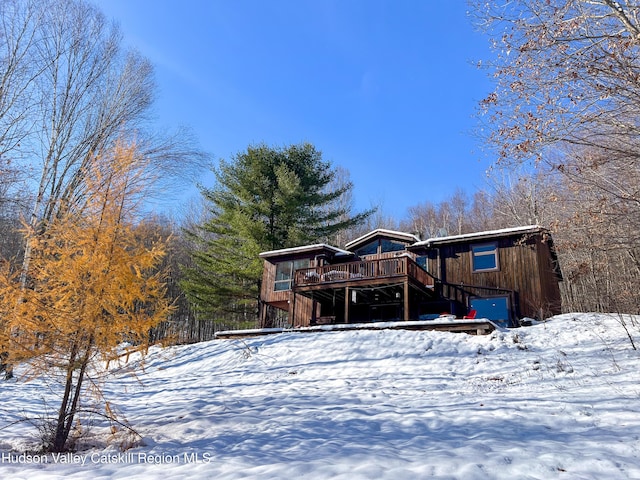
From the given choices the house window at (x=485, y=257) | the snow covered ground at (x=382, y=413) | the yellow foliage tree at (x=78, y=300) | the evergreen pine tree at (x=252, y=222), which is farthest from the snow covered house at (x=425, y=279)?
the yellow foliage tree at (x=78, y=300)

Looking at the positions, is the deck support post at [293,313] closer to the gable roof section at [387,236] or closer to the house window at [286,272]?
the house window at [286,272]

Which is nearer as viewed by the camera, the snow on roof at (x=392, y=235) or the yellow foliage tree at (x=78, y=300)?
the yellow foliage tree at (x=78, y=300)

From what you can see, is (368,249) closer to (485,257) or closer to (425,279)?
(425,279)

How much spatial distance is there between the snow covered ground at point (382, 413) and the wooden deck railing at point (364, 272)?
4.73m

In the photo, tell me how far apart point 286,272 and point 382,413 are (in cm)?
1488

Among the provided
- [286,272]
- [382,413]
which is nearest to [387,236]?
[286,272]

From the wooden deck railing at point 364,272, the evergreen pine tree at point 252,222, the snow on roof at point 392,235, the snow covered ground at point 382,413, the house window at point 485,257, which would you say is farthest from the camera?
the evergreen pine tree at point 252,222

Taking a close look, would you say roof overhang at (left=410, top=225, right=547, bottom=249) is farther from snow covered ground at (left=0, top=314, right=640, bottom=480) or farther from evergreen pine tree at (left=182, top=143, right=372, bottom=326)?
evergreen pine tree at (left=182, top=143, right=372, bottom=326)

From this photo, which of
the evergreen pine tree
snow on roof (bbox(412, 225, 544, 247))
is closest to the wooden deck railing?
snow on roof (bbox(412, 225, 544, 247))

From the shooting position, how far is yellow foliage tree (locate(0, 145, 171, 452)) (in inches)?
223

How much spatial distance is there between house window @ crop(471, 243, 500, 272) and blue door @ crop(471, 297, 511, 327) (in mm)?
1235

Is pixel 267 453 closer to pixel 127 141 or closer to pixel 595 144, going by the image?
pixel 127 141

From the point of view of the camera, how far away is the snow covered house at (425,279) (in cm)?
1636

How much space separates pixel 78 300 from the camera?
5.86 meters
